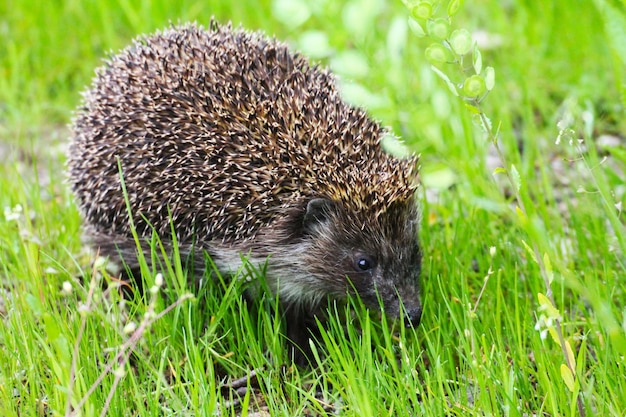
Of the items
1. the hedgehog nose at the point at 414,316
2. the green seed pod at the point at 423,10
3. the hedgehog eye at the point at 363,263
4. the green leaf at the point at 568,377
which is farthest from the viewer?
the hedgehog eye at the point at 363,263

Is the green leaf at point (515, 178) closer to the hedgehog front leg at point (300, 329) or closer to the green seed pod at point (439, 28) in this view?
the green seed pod at point (439, 28)

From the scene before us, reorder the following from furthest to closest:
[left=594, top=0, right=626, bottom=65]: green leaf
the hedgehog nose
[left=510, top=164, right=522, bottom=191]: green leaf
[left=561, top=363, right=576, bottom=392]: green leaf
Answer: the hedgehog nose < [left=594, top=0, right=626, bottom=65]: green leaf < [left=561, top=363, right=576, bottom=392]: green leaf < [left=510, top=164, right=522, bottom=191]: green leaf

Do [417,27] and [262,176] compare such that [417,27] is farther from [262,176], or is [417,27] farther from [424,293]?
[424,293]

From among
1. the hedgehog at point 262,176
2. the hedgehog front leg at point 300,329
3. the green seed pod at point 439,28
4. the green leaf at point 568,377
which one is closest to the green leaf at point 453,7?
the green seed pod at point 439,28

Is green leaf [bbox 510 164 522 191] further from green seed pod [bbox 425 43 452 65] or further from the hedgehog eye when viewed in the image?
the hedgehog eye

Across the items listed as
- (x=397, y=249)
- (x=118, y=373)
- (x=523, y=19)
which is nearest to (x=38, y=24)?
(x=523, y=19)

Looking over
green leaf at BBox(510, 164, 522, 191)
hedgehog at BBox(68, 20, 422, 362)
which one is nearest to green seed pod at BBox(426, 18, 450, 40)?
green leaf at BBox(510, 164, 522, 191)
